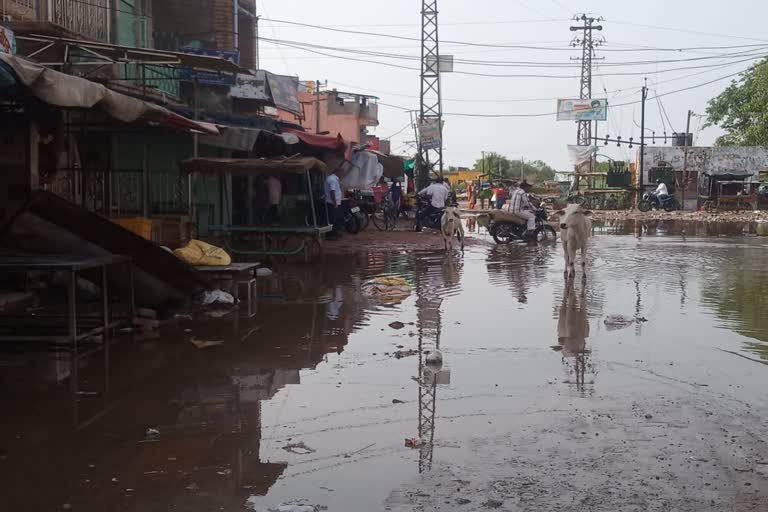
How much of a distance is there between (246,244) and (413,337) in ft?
31.5

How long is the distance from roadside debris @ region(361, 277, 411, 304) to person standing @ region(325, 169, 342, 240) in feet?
26.0

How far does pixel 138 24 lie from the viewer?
18.9m

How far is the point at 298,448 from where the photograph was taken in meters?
5.30

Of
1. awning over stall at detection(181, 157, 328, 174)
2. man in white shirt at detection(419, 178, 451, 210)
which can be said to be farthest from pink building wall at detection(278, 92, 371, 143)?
awning over stall at detection(181, 157, 328, 174)

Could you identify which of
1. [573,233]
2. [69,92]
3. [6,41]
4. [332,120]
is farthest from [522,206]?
[332,120]

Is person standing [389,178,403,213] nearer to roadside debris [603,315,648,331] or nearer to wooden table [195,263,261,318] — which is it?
wooden table [195,263,261,318]

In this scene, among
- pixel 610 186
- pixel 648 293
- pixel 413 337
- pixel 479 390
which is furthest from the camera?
pixel 610 186

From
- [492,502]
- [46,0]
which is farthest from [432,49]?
[492,502]

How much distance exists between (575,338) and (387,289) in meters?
4.21

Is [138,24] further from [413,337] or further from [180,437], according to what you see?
[180,437]

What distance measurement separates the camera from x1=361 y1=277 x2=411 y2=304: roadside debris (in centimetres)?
1219

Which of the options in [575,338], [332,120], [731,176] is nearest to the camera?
[575,338]

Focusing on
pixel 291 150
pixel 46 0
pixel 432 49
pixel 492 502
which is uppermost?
pixel 432 49

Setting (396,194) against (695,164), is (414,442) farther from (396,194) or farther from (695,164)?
(695,164)
